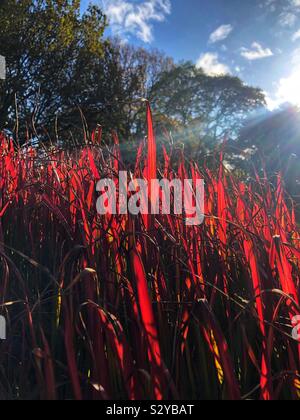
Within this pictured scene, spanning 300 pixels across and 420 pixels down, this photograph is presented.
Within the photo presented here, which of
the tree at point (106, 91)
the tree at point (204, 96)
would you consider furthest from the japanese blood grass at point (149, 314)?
the tree at point (204, 96)

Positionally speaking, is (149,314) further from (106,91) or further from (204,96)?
(204,96)

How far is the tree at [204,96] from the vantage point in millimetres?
18062

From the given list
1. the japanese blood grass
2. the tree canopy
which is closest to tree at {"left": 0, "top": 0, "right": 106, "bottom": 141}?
the tree canopy

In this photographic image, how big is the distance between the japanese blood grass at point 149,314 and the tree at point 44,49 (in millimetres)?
9444

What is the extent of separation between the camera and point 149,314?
0.65 m

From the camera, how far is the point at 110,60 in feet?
44.8

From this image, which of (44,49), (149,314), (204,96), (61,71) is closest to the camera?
(149,314)

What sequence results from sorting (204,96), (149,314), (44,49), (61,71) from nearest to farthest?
1. (149,314)
2. (44,49)
3. (61,71)
4. (204,96)

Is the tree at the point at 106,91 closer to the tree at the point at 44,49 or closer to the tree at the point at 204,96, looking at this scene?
the tree at the point at 44,49

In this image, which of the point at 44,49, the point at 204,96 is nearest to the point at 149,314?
the point at 44,49

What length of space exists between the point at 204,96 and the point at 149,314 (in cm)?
1982
